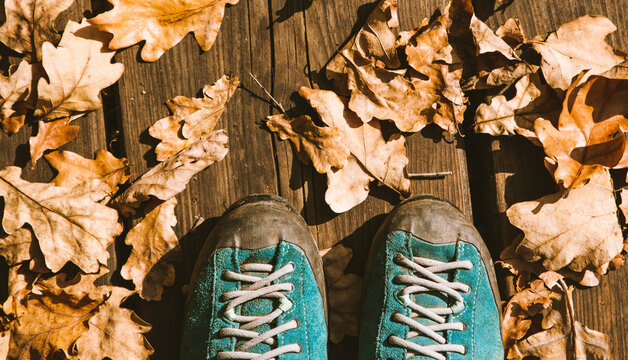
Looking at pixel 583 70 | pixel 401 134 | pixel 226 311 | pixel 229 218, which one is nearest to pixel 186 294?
pixel 226 311

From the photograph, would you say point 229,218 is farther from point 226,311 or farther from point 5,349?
point 5,349

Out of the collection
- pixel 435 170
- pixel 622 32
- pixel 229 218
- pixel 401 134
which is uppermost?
pixel 622 32

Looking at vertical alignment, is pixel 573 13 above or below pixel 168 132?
above

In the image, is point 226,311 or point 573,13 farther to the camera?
point 573,13

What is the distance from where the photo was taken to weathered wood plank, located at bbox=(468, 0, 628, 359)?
2.25 m

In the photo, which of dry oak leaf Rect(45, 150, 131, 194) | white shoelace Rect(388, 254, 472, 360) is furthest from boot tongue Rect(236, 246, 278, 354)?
dry oak leaf Rect(45, 150, 131, 194)

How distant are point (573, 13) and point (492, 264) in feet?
3.60

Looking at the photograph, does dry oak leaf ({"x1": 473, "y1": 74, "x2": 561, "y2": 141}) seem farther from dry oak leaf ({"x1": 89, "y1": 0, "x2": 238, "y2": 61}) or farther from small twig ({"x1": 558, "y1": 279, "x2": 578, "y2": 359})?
dry oak leaf ({"x1": 89, "y1": 0, "x2": 238, "y2": 61})

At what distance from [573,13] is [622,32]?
22 cm

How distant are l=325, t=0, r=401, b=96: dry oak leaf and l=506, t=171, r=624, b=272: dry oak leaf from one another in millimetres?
786

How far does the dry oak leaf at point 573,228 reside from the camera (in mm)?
2148

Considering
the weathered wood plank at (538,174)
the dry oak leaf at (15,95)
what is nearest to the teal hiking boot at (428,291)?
the weathered wood plank at (538,174)

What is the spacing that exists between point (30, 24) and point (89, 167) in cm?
60

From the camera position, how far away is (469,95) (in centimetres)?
226
